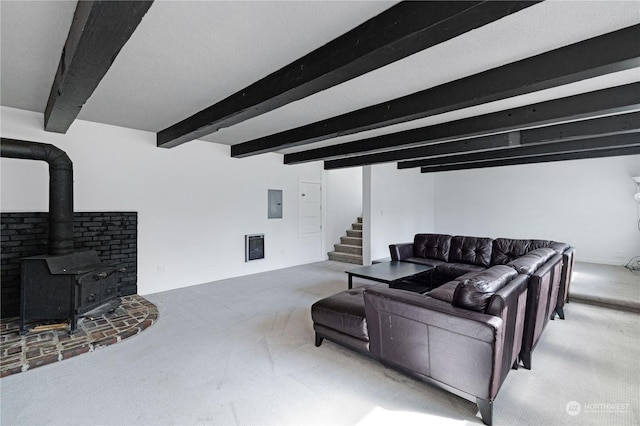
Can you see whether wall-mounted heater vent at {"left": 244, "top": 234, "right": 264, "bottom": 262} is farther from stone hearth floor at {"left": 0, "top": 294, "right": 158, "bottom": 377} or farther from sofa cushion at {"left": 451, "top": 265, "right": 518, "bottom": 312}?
sofa cushion at {"left": 451, "top": 265, "right": 518, "bottom": 312}

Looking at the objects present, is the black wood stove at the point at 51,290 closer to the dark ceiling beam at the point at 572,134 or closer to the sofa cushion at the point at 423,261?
the sofa cushion at the point at 423,261

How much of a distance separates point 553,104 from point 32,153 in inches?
219

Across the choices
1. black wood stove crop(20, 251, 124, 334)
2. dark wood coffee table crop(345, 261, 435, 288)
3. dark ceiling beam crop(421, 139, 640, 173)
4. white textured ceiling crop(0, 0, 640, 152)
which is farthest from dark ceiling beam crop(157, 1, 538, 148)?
dark ceiling beam crop(421, 139, 640, 173)

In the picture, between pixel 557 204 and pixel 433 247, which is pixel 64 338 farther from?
pixel 557 204

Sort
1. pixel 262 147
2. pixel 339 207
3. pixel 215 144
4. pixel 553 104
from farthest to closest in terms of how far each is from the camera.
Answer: pixel 339 207 < pixel 215 144 < pixel 262 147 < pixel 553 104

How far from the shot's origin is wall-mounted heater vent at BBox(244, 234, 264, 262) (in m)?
5.76

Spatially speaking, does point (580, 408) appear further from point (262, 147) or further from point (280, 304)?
point (262, 147)

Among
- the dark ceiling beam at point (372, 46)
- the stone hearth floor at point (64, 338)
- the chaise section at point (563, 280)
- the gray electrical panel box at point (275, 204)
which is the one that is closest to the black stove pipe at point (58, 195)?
the stone hearth floor at point (64, 338)

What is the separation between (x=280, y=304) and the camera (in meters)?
4.07

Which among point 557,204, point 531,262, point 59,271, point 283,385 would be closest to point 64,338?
point 59,271

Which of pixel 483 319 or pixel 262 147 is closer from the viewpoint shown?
pixel 483 319

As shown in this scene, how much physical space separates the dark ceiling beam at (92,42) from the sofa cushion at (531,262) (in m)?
3.18

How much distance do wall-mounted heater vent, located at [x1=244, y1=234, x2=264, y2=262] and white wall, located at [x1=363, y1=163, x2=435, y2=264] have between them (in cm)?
241

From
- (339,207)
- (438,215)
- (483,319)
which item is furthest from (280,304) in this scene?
(438,215)
